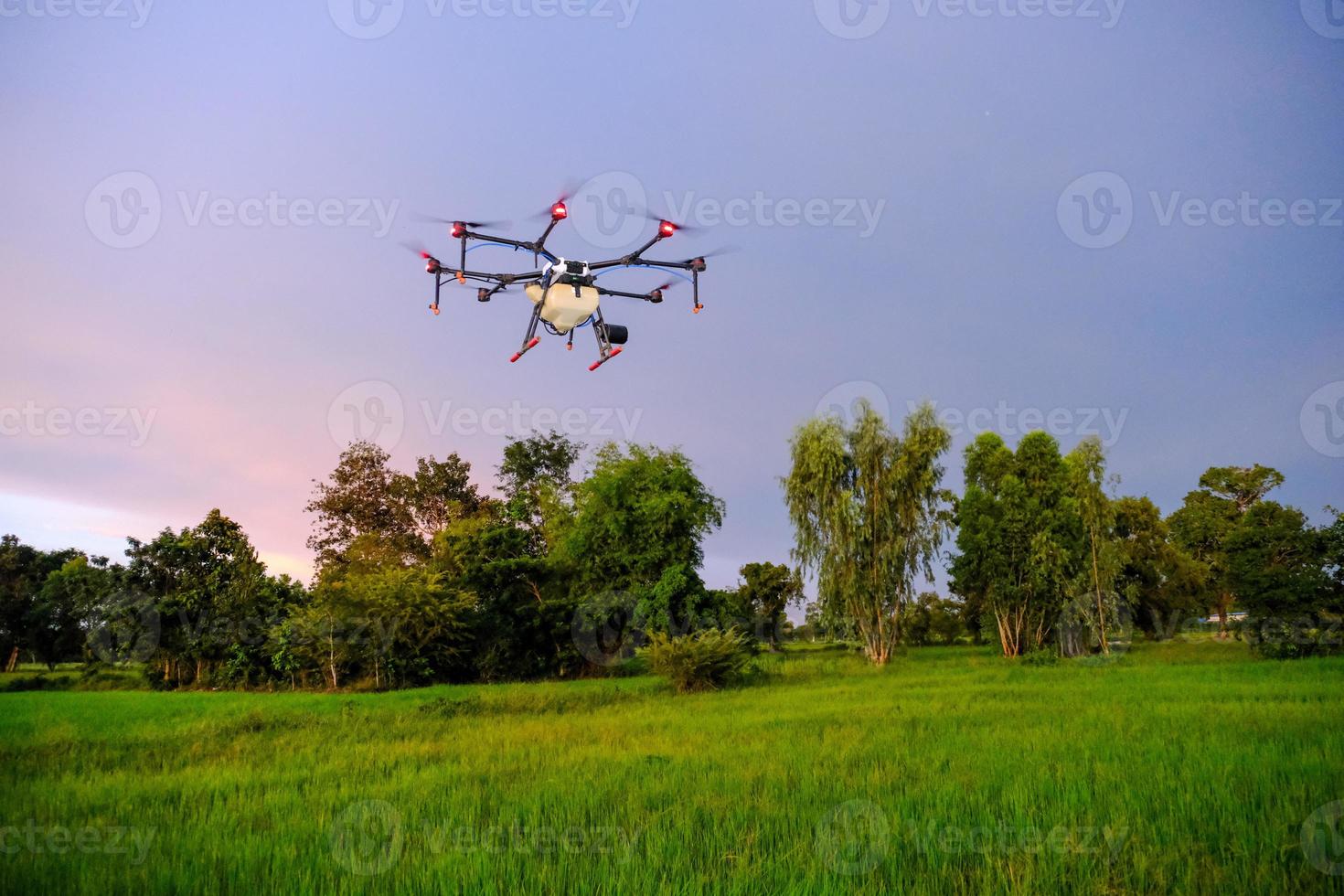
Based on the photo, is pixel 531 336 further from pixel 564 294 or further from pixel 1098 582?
pixel 1098 582

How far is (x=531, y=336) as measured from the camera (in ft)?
36.6

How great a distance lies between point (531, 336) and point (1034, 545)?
27.4 meters

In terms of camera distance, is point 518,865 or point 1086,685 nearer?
point 518,865

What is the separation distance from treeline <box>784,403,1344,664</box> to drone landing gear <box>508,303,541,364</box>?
18.3 metres

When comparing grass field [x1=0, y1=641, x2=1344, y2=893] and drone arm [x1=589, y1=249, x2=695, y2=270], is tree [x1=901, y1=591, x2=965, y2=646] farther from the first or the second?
drone arm [x1=589, y1=249, x2=695, y2=270]

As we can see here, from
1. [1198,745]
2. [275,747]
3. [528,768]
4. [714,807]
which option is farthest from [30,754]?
[1198,745]

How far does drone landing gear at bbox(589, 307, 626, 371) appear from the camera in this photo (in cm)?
1145

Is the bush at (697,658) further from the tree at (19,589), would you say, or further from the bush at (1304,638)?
the tree at (19,589)

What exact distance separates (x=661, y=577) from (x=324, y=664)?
1167cm

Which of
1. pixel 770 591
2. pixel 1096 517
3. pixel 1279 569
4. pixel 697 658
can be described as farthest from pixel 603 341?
pixel 770 591

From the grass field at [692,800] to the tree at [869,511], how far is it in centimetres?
1369

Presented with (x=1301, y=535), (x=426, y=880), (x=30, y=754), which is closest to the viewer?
(x=426, y=880)

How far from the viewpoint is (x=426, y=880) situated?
177 inches

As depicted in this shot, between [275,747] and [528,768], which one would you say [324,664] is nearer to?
[275,747]
